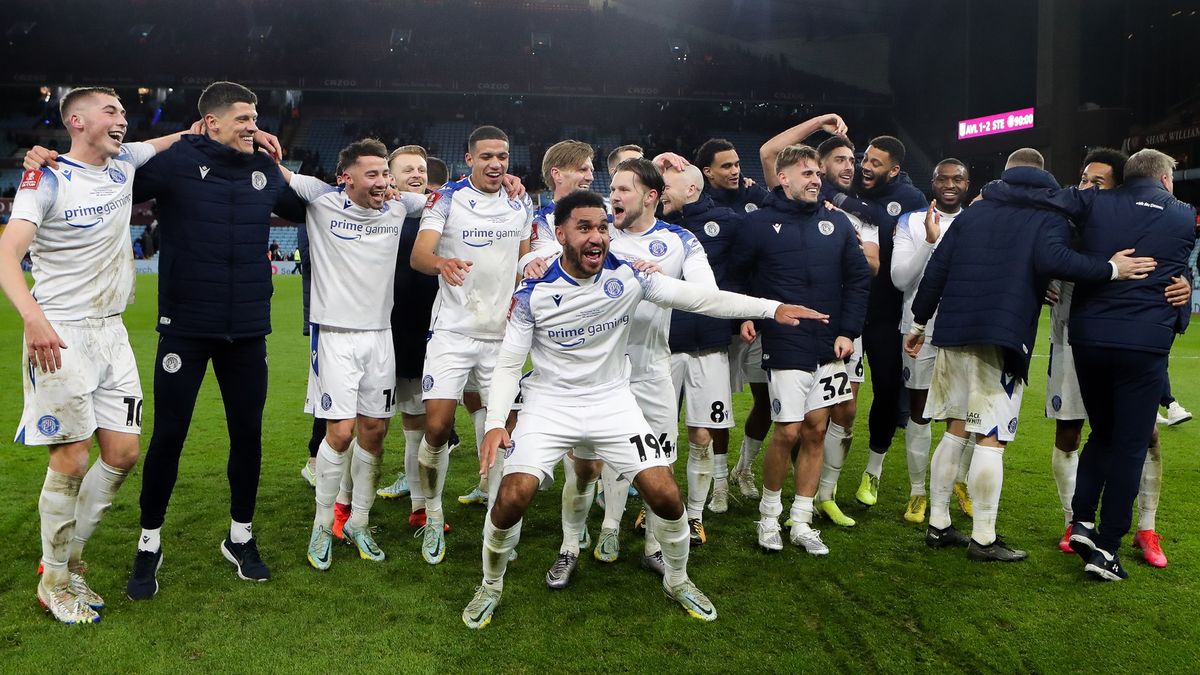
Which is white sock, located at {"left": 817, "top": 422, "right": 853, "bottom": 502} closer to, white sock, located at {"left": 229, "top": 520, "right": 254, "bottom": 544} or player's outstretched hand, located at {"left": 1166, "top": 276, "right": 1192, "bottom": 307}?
player's outstretched hand, located at {"left": 1166, "top": 276, "right": 1192, "bottom": 307}

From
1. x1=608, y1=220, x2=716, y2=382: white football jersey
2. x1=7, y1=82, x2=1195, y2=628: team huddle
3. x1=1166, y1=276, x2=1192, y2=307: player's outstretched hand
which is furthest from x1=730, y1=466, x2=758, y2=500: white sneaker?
x1=1166, y1=276, x2=1192, y2=307: player's outstretched hand

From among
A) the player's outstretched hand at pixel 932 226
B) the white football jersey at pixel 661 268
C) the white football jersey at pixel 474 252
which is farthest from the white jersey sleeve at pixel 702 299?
the player's outstretched hand at pixel 932 226

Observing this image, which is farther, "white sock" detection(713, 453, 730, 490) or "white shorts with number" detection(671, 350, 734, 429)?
"white sock" detection(713, 453, 730, 490)

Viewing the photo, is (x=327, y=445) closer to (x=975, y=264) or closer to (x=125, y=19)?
(x=975, y=264)

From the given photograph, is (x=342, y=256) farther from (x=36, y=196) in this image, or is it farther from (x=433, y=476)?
(x=36, y=196)

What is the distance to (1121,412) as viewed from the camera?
183 inches

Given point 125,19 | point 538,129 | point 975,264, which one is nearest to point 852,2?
point 538,129

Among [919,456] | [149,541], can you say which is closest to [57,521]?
[149,541]

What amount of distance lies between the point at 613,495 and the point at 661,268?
1271 millimetres

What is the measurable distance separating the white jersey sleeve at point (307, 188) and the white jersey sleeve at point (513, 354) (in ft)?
4.82

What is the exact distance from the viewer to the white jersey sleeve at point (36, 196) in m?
Answer: 3.91

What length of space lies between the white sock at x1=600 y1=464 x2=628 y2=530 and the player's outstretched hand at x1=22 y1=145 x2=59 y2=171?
3005mm

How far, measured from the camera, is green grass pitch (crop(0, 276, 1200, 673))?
3.79m

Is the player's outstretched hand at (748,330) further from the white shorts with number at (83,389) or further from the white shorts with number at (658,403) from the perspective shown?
the white shorts with number at (83,389)
